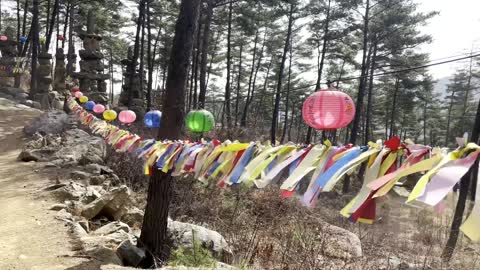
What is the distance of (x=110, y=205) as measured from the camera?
6.01 metres

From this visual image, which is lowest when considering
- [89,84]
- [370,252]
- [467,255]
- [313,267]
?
[467,255]

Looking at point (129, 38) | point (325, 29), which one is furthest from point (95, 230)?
point (129, 38)

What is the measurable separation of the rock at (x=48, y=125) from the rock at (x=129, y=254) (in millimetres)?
9915

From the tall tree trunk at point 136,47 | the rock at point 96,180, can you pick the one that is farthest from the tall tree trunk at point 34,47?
the rock at point 96,180

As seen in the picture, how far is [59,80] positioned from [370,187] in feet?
85.4

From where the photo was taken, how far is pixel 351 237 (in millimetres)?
7062

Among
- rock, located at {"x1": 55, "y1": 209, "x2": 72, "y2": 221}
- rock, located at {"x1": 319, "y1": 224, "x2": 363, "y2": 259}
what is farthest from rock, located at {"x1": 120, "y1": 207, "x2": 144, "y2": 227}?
rock, located at {"x1": 319, "y1": 224, "x2": 363, "y2": 259}

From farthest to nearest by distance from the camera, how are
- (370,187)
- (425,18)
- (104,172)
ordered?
Result: (425,18), (104,172), (370,187)

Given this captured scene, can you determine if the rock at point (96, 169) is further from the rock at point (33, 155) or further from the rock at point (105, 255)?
the rock at point (105, 255)

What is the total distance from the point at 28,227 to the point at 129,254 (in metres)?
1.76

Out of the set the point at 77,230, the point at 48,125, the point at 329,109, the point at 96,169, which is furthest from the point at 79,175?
the point at 48,125

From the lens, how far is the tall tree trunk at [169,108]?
4.80 meters

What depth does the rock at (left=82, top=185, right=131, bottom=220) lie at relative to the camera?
582 centimetres

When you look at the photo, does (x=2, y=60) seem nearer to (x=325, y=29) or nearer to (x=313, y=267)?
(x=325, y=29)
